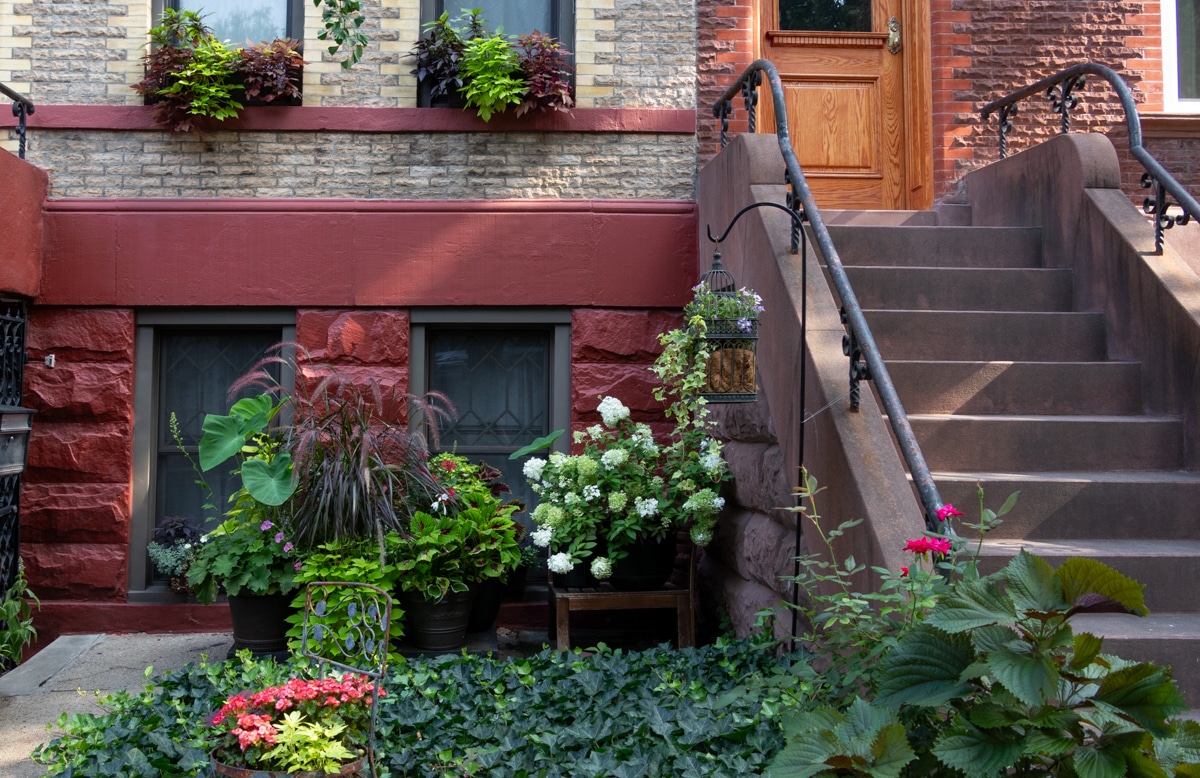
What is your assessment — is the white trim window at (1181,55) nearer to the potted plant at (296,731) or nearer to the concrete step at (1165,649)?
the concrete step at (1165,649)

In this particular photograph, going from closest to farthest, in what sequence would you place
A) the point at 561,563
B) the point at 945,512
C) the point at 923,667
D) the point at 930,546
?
the point at 923,667 < the point at 930,546 < the point at 945,512 < the point at 561,563

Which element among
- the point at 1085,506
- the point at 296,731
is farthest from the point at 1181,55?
the point at 296,731

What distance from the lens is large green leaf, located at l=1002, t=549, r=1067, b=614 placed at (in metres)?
2.68

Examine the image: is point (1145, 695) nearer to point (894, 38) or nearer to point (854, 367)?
point (854, 367)

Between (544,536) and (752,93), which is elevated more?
(752,93)

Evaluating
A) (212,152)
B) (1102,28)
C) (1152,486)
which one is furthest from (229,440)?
(1102,28)

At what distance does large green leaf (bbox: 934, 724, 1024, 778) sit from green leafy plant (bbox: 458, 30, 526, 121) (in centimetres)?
489

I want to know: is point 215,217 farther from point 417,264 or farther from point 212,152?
point 417,264

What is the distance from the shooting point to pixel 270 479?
5.40m

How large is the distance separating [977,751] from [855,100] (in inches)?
224

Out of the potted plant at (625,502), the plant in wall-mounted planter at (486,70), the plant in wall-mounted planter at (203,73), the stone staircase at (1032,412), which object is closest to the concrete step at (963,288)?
the stone staircase at (1032,412)

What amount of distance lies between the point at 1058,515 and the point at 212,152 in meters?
5.39

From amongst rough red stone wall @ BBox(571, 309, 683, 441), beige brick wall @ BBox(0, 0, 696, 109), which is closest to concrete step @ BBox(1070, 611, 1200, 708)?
rough red stone wall @ BBox(571, 309, 683, 441)

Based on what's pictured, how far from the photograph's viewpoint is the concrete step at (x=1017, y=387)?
199 inches
